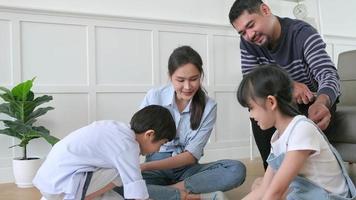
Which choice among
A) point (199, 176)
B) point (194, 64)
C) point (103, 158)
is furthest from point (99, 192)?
point (194, 64)

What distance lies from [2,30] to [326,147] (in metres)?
2.02

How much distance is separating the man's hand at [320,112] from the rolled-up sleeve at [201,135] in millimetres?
442

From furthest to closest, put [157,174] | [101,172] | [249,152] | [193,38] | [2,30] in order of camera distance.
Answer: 1. [249,152]
2. [193,38]
3. [2,30]
4. [157,174]
5. [101,172]

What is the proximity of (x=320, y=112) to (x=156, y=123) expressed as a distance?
54cm

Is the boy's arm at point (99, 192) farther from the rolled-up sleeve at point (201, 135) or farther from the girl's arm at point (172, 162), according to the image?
the rolled-up sleeve at point (201, 135)

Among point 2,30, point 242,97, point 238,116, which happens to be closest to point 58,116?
point 2,30

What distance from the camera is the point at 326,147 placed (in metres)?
1.10

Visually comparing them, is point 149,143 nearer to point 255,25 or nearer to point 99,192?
point 99,192

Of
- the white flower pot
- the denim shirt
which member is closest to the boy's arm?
the denim shirt

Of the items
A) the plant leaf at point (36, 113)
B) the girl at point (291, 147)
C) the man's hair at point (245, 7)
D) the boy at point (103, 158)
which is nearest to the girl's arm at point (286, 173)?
the girl at point (291, 147)

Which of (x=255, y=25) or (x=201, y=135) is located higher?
(x=255, y=25)

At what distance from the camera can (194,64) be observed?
1.46m

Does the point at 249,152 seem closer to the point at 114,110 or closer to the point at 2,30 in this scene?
the point at 114,110

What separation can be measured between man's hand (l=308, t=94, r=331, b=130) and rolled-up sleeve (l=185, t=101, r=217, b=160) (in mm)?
442
